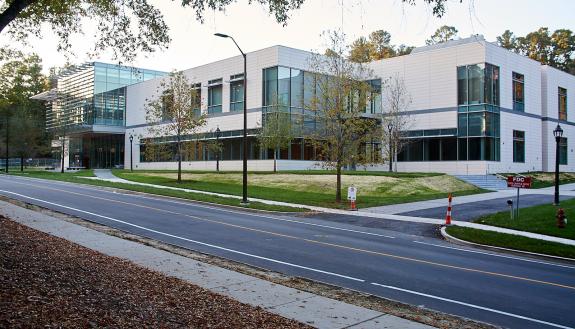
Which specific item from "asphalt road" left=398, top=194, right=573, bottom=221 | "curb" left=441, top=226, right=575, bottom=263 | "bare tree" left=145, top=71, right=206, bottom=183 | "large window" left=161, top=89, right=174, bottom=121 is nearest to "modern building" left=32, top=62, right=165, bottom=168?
"large window" left=161, top=89, right=174, bottom=121

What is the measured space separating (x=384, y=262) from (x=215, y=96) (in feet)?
145

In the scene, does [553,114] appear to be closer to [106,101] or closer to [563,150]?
[563,150]

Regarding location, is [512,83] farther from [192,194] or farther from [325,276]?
[325,276]

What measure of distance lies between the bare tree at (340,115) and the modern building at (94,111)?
1858 inches

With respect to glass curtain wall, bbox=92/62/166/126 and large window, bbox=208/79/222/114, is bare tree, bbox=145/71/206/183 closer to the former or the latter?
large window, bbox=208/79/222/114

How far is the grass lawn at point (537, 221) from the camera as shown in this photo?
16766 millimetres

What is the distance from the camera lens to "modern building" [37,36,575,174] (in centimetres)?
4266

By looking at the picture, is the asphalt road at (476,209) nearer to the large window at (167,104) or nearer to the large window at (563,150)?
the large window at (167,104)

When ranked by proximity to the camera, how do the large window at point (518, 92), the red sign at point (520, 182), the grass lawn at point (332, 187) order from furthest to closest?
the large window at point (518, 92) → the grass lawn at point (332, 187) → the red sign at point (520, 182)

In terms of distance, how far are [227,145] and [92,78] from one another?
31317mm

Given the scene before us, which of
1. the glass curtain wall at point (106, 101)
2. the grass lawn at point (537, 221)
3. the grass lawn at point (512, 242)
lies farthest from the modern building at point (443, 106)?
Result: the grass lawn at point (512, 242)

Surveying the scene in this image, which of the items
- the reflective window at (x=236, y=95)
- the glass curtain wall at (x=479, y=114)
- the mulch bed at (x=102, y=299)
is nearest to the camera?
the mulch bed at (x=102, y=299)

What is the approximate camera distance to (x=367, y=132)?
27.4 m

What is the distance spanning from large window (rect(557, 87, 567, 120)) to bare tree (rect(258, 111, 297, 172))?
96.7ft
